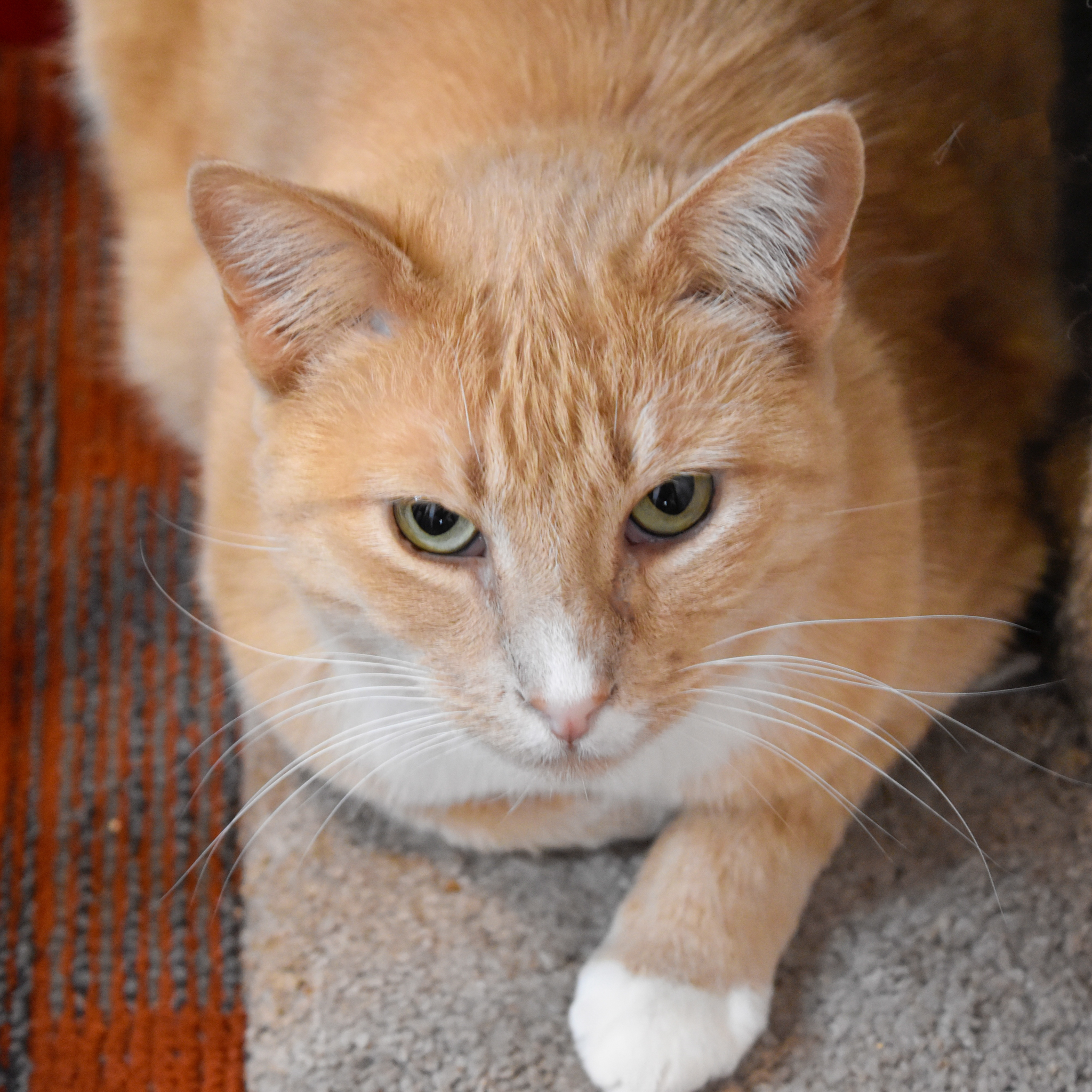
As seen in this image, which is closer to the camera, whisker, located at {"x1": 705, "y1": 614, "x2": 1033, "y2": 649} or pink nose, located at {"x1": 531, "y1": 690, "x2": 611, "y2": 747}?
pink nose, located at {"x1": 531, "y1": 690, "x2": 611, "y2": 747}

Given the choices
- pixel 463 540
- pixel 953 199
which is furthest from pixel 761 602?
pixel 953 199

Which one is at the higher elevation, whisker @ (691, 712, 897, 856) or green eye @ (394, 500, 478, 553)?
green eye @ (394, 500, 478, 553)

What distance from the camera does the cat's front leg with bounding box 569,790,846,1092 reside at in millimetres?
1185

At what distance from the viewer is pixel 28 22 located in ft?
7.41

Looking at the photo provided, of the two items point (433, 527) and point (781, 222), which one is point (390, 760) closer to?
point (433, 527)

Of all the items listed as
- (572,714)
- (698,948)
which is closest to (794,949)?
(698,948)

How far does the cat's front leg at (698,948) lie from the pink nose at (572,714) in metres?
0.35

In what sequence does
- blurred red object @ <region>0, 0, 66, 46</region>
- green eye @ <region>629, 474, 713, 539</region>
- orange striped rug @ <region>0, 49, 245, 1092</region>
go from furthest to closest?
blurred red object @ <region>0, 0, 66, 46</region>
orange striped rug @ <region>0, 49, 245, 1092</region>
green eye @ <region>629, 474, 713, 539</region>

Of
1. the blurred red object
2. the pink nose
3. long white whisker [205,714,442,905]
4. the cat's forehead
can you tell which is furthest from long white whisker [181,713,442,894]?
the blurred red object

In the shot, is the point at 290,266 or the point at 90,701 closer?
the point at 290,266

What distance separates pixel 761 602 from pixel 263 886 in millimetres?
694

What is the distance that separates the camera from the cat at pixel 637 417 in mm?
1007

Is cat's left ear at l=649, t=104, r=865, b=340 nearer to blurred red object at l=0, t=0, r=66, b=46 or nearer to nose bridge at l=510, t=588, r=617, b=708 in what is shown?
nose bridge at l=510, t=588, r=617, b=708

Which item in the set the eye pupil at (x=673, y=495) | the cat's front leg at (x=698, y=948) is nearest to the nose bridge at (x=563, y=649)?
the eye pupil at (x=673, y=495)
